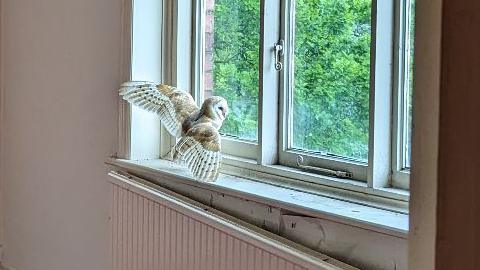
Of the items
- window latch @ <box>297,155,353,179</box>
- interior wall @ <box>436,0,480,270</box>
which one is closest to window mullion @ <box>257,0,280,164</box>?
window latch @ <box>297,155,353,179</box>

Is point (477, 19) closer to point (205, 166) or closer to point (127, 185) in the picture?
point (205, 166)

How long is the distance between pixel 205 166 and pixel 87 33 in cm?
96

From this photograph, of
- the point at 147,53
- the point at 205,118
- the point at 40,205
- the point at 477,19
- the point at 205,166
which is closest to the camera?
the point at 477,19

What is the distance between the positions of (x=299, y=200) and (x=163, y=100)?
753 mm

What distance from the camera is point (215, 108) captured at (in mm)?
1976

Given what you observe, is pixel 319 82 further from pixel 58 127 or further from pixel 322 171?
pixel 58 127

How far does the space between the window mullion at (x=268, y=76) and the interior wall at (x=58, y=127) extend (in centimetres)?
67

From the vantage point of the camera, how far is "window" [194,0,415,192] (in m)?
1.48

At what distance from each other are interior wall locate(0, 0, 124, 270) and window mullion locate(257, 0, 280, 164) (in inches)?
26.5

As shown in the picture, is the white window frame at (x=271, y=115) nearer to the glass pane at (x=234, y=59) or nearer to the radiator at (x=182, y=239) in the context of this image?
the glass pane at (x=234, y=59)

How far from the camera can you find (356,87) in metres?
1.59

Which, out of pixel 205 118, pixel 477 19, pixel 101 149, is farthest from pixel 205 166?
pixel 477 19

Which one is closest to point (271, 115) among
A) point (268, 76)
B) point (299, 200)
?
point (268, 76)

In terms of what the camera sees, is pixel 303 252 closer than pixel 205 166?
Yes
